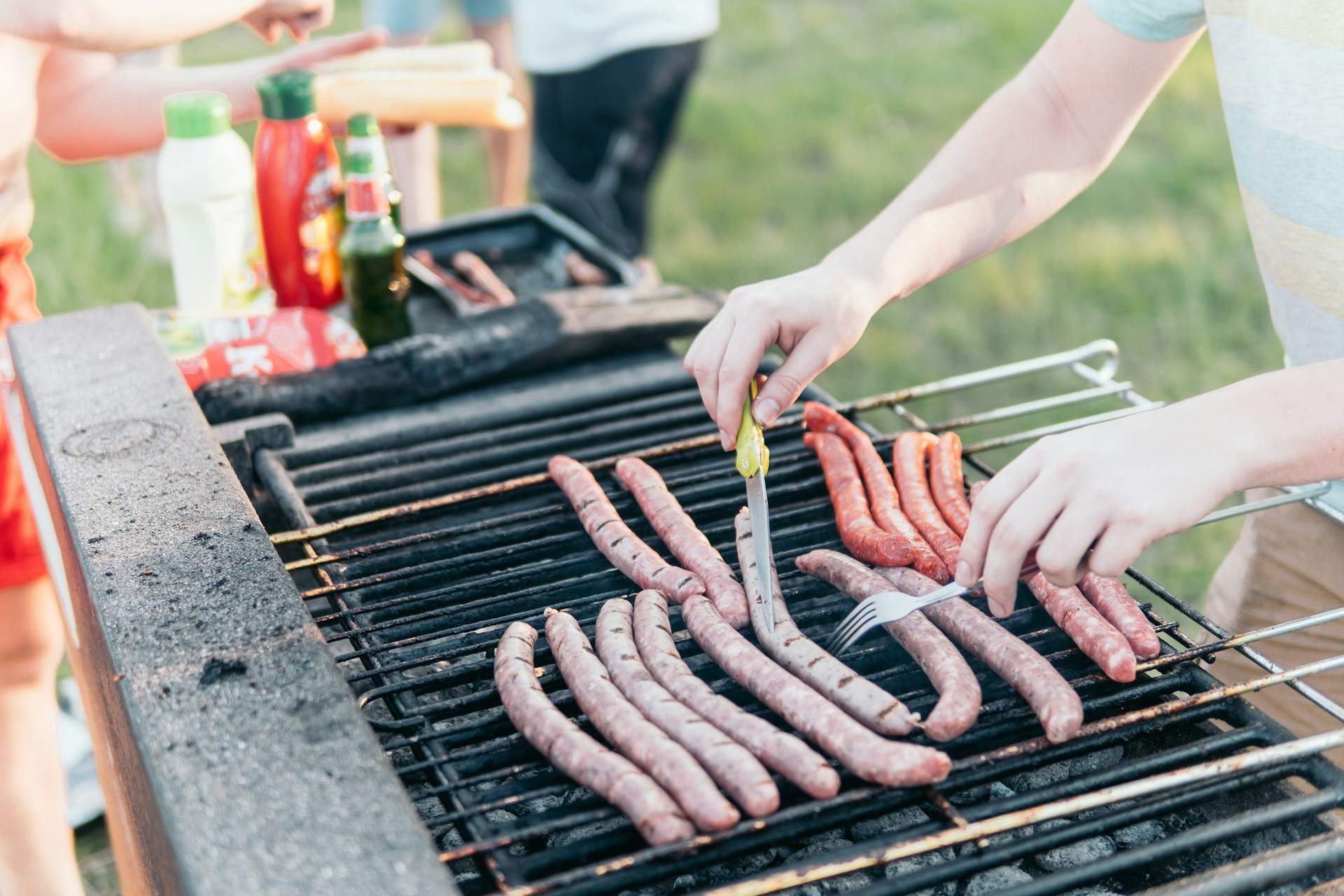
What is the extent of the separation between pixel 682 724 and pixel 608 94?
4.76m

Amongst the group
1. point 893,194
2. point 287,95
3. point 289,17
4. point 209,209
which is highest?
point 289,17

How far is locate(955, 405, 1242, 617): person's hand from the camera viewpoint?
5.42 ft

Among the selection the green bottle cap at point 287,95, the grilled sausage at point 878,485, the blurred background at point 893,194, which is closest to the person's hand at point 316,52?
the green bottle cap at point 287,95

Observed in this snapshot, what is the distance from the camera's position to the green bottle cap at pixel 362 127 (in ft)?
9.98

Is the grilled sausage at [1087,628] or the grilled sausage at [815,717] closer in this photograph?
the grilled sausage at [815,717]

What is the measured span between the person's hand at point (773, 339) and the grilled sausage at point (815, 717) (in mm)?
355

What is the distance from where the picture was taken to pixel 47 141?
3.40 m

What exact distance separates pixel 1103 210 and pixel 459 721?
6.46 m

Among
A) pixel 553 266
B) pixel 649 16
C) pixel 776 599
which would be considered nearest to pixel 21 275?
pixel 553 266

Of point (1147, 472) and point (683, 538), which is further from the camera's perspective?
point (683, 538)

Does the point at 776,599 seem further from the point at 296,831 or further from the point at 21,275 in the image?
the point at 21,275

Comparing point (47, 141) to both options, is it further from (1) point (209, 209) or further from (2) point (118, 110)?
(1) point (209, 209)

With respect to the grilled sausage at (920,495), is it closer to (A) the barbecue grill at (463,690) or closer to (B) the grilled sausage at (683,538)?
(A) the barbecue grill at (463,690)

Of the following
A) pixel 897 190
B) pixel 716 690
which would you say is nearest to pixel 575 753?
pixel 716 690
